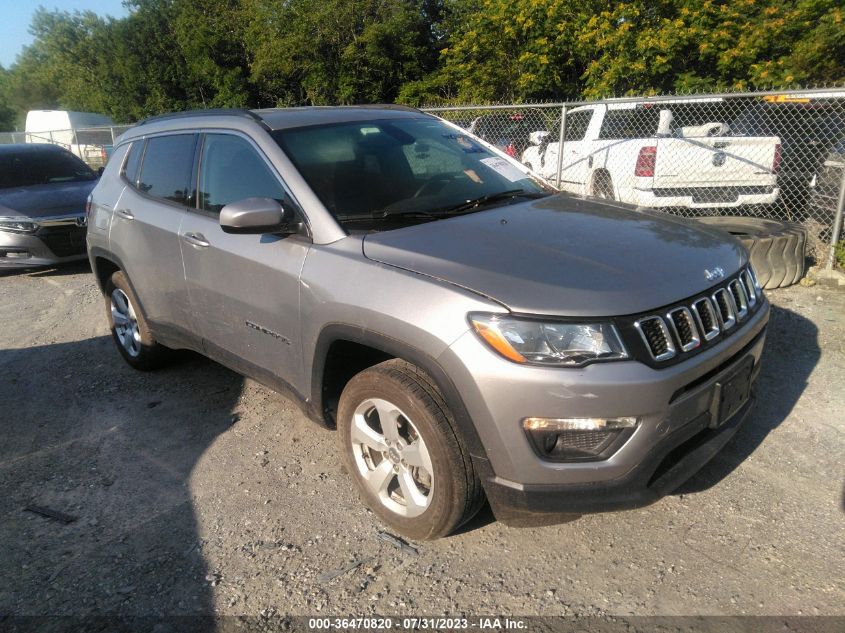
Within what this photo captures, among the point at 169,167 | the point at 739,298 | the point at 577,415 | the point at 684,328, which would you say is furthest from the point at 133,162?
the point at 739,298

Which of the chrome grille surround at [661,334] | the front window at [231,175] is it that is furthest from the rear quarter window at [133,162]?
the chrome grille surround at [661,334]

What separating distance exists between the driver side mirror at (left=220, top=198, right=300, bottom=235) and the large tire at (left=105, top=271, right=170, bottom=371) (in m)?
1.89

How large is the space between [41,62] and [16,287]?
6404 cm

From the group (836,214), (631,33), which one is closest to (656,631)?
(836,214)

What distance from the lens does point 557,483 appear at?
2.29 metres

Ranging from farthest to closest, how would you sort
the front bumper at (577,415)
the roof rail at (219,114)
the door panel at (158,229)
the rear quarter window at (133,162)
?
1. the rear quarter window at (133,162)
2. the door panel at (158,229)
3. the roof rail at (219,114)
4. the front bumper at (577,415)

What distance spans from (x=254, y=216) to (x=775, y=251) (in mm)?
4996

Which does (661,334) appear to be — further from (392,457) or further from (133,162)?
(133,162)

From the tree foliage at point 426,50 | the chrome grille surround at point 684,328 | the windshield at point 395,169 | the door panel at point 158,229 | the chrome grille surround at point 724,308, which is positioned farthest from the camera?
the tree foliage at point 426,50

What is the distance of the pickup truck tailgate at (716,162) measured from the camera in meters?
7.63

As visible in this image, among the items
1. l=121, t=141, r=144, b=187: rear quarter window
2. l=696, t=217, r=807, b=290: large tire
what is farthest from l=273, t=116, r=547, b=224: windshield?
l=696, t=217, r=807, b=290: large tire

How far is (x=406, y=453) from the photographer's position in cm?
264

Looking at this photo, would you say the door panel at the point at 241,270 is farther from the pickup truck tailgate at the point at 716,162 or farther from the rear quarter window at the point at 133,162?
the pickup truck tailgate at the point at 716,162

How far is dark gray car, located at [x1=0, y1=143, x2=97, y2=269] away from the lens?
7770 millimetres
